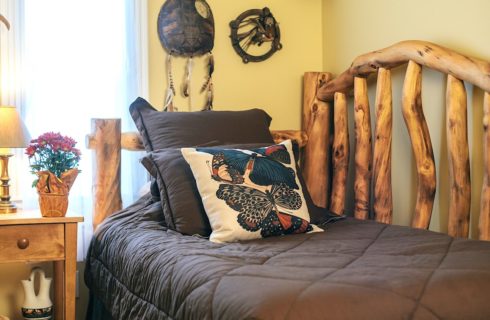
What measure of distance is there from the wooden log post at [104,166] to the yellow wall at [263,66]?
374 mm

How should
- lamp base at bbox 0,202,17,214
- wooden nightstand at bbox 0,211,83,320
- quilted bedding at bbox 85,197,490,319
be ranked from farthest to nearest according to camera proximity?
lamp base at bbox 0,202,17,214 < wooden nightstand at bbox 0,211,83,320 < quilted bedding at bbox 85,197,490,319

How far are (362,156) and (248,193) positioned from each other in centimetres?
91

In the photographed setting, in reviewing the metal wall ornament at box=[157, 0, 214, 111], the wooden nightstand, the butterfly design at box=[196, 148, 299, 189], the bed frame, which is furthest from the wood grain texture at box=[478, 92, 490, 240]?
→ the wooden nightstand

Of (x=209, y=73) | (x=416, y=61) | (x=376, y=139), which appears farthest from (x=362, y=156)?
(x=209, y=73)

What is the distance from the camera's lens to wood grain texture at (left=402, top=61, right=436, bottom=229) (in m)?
2.69

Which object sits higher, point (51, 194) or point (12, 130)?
point (12, 130)

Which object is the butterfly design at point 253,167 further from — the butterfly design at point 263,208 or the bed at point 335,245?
the bed at point 335,245

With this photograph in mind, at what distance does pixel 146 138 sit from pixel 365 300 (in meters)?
1.58

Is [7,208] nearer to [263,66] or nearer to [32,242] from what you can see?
[32,242]

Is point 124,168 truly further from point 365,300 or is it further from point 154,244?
point 365,300

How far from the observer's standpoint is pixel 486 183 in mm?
2404

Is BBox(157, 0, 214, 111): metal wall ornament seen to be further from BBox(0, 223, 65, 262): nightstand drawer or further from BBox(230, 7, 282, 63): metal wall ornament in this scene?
BBox(0, 223, 65, 262): nightstand drawer

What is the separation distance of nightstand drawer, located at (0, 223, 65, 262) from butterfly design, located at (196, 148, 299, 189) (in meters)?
0.64

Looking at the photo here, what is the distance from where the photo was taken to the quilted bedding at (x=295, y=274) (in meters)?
1.46
